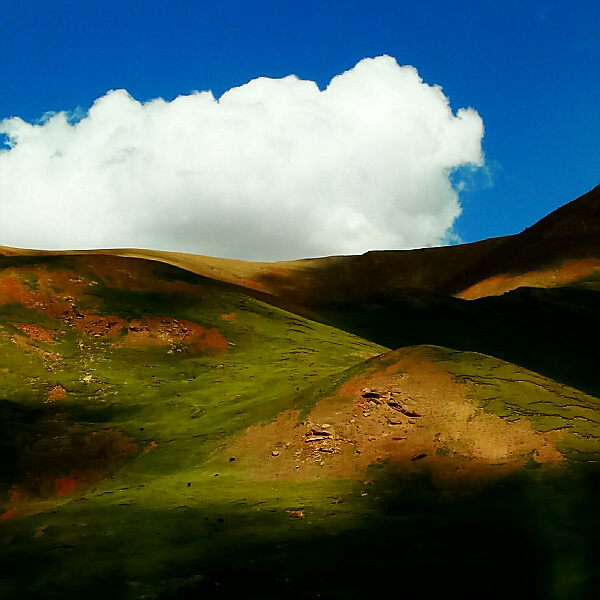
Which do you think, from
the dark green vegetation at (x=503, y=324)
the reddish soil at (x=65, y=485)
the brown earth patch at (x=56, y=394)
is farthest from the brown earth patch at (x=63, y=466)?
the dark green vegetation at (x=503, y=324)

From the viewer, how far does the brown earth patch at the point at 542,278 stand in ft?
238

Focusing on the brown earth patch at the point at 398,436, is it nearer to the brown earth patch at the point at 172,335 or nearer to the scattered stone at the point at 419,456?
the scattered stone at the point at 419,456

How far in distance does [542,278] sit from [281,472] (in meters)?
58.7

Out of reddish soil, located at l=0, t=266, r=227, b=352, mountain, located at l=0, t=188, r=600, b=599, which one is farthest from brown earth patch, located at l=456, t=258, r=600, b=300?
reddish soil, located at l=0, t=266, r=227, b=352

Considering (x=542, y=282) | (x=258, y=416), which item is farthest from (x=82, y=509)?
(x=542, y=282)

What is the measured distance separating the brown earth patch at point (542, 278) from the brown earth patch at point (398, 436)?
52869mm

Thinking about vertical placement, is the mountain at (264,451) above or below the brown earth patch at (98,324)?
below

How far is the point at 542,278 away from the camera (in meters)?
73.8

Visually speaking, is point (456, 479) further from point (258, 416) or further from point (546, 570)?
point (258, 416)

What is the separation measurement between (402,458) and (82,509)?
29.7 ft

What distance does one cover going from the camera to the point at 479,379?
76.2ft

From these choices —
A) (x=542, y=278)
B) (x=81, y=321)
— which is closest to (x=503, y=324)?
(x=542, y=278)

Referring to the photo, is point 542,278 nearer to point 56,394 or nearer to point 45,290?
point 45,290

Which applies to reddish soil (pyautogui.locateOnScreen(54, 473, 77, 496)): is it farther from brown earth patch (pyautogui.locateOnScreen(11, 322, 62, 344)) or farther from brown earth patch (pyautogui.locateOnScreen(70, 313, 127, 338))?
brown earth patch (pyautogui.locateOnScreen(70, 313, 127, 338))
